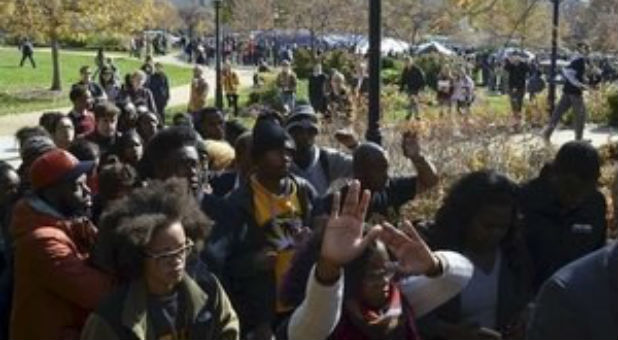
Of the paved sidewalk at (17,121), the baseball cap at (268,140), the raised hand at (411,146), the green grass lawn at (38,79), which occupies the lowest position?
the paved sidewalk at (17,121)

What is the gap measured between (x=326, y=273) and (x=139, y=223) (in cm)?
76

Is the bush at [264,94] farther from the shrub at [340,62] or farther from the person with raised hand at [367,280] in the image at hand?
the person with raised hand at [367,280]

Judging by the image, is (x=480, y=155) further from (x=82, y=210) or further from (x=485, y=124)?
(x=82, y=210)

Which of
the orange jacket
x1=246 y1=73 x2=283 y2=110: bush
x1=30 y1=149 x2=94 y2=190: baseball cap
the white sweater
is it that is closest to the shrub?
x1=246 y1=73 x2=283 y2=110: bush

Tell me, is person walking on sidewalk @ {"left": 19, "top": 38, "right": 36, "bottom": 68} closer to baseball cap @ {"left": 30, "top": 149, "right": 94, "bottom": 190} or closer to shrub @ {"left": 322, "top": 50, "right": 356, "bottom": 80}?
shrub @ {"left": 322, "top": 50, "right": 356, "bottom": 80}

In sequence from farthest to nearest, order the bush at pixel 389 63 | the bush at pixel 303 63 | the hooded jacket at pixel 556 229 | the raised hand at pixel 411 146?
the bush at pixel 389 63 < the bush at pixel 303 63 < the raised hand at pixel 411 146 < the hooded jacket at pixel 556 229

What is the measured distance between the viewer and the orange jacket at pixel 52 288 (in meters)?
4.35

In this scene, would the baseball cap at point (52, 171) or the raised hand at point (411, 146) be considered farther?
the raised hand at point (411, 146)

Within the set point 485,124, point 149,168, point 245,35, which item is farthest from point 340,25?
point 149,168

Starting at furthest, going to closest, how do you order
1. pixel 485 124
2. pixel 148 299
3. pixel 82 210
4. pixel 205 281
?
1. pixel 485 124
2. pixel 82 210
3. pixel 205 281
4. pixel 148 299

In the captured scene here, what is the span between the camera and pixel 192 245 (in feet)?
13.3

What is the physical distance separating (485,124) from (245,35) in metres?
52.5

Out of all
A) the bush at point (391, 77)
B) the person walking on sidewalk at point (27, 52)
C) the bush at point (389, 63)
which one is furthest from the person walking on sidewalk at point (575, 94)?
the person walking on sidewalk at point (27, 52)

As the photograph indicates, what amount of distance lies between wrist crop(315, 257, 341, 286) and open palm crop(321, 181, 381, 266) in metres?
0.05
